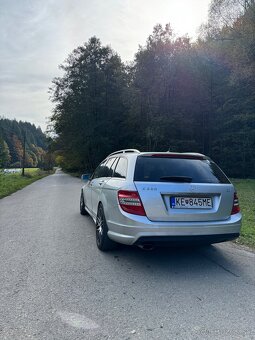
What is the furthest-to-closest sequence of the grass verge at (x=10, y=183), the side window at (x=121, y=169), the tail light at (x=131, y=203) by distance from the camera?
1. the grass verge at (x=10, y=183)
2. the side window at (x=121, y=169)
3. the tail light at (x=131, y=203)

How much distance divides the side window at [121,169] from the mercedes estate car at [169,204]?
3 centimetres

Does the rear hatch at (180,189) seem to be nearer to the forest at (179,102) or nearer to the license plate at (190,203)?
the license plate at (190,203)

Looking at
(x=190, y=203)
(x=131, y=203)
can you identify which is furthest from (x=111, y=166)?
(x=190, y=203)

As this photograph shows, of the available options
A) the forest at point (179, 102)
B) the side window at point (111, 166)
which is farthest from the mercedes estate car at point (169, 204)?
the forest at point (179, 102)

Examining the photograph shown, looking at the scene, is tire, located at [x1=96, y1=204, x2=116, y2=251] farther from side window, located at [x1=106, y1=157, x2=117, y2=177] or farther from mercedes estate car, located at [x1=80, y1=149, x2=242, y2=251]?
side window, located at [x1=106, y1=157, x2=117, y2=177]

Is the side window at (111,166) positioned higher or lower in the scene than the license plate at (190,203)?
higher

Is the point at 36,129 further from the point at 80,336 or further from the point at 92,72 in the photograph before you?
the point at 80,336

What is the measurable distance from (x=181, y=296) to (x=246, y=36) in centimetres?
1868

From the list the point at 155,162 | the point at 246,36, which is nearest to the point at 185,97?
the point at 246,36

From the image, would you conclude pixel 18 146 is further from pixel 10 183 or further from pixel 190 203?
pixel 190 203

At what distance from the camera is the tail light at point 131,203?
13.5 ft

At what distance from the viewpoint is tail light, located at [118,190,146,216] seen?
13.5ft

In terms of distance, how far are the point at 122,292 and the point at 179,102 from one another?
88.7ft

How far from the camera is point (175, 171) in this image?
4.54 meters
